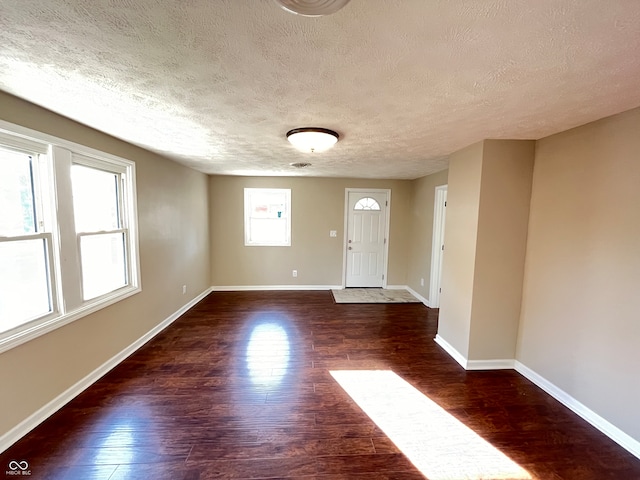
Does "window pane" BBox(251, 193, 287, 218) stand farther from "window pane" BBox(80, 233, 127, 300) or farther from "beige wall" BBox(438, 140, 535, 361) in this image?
"beige wall" BBox(438, 140, 535, 361)

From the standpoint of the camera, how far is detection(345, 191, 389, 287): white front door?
16.7ft

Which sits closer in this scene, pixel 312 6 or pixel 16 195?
pixel 312 6

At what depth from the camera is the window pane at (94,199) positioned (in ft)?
7.22

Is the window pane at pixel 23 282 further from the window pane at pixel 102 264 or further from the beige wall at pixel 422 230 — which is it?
the beige wall at pixel 422 230

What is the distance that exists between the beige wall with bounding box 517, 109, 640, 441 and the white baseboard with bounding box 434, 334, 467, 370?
567 millimetres

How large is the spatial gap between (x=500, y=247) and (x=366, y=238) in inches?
112

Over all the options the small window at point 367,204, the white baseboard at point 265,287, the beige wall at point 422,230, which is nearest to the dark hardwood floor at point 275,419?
the beige wall at point 422,230

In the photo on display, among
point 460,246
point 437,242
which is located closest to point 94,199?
point 460,246

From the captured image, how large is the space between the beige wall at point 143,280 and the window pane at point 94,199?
24cm

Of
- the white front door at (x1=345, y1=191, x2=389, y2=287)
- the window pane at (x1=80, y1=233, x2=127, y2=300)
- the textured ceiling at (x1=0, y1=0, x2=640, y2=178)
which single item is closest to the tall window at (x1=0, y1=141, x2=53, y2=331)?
the window pane at (x1=80, y1=233, x2=127, y2=300)

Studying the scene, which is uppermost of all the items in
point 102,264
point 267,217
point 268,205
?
point 268,205

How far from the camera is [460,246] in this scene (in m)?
2.71

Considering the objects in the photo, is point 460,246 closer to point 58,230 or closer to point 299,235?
point 299,235

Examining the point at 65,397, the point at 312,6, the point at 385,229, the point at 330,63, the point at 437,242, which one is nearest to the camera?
the point at 312,6
